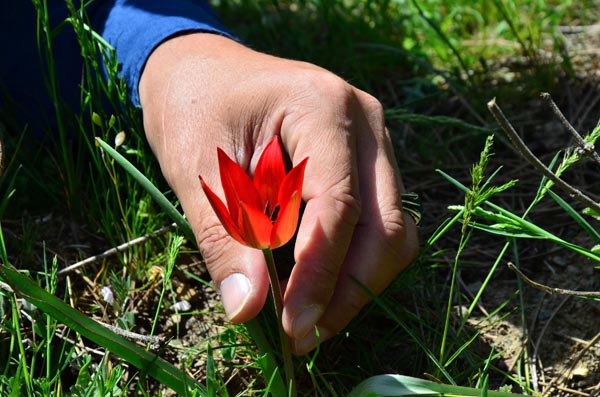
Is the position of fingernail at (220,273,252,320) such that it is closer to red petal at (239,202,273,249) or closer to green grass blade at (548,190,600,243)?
red petal at (239,202,273,249)

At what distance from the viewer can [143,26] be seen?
180 centimetres

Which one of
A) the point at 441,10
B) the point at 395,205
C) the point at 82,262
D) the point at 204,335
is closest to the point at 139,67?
the point at 82,262

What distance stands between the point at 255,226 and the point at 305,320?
238mm

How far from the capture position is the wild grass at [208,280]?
4.17ft

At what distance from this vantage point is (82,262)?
159cm

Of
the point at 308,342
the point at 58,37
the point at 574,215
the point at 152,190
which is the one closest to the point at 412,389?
the point at 308,342

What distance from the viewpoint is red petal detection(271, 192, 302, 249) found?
41.4 inches

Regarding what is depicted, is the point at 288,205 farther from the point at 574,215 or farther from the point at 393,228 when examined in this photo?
the point at 574,215

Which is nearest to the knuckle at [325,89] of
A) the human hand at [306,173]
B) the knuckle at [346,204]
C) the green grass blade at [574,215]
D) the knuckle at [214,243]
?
the human hand at [306,173]

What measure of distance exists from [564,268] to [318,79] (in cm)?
73

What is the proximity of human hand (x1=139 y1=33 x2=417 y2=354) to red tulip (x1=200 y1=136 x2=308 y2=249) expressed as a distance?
0.42 ft

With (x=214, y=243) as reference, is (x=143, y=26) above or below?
above

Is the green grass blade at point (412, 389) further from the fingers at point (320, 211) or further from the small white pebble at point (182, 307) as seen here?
the small white pebble at point (182, 307)

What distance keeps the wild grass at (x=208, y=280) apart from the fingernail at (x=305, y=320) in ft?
0.25
